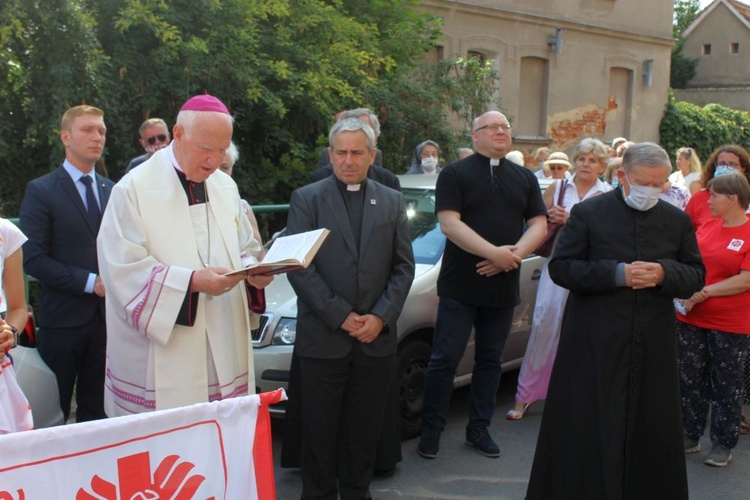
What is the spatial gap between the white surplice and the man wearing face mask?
1.77 metres

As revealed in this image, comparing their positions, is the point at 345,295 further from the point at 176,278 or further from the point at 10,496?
the point at 10,496

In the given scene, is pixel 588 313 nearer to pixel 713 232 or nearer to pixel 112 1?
pixel 713 232

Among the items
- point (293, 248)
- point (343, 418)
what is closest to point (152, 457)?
point (293, 248)

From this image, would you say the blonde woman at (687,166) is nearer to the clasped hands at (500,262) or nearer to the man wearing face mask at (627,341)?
the clasped hands at (500,262)

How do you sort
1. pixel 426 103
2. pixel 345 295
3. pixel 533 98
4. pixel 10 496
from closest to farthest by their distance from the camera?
1. pixel 10 496
2. pixel 345 295
3. pixel 426 103
4. pixel 533 98

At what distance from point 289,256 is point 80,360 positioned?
70.5 inches

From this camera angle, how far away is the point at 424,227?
6.46 m

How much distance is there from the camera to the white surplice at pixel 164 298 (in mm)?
3529

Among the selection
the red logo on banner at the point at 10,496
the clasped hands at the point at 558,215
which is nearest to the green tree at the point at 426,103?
the clasped hands at the point at 558,215

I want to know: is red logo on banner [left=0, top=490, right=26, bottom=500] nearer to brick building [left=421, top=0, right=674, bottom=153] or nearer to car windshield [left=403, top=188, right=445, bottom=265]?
car windshield [left=403, top=188, right=445, bottom=265]

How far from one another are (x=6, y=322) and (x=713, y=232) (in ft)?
15.1

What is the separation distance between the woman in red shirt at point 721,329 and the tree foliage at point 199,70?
4.76 meters

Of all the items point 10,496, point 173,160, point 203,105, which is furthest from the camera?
point 173,160

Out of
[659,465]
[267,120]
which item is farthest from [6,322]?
[267,120]
